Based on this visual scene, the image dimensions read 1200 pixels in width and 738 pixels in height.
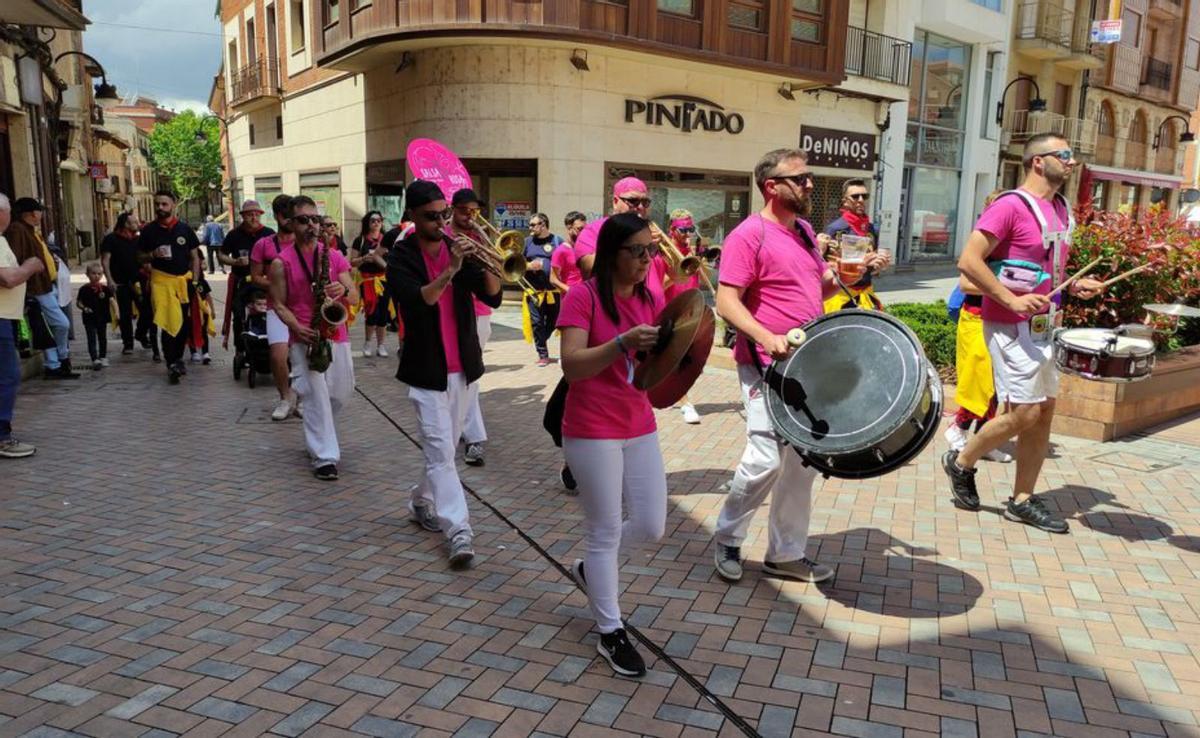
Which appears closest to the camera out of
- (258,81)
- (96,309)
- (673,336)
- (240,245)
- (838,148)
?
(673,336)

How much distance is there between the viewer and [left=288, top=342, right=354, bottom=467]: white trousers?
18.7 feet

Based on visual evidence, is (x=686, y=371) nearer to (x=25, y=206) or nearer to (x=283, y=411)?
(x=283, y=411)

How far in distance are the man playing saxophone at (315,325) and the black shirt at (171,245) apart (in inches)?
162

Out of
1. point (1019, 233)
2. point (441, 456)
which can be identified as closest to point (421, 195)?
point (441, 456)

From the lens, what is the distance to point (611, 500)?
3.23m

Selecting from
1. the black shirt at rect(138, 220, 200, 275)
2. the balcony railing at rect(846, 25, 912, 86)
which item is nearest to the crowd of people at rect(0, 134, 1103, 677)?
the black shirt at rect(138, 220, 200, 275)

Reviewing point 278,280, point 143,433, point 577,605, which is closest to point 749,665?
point 577,605

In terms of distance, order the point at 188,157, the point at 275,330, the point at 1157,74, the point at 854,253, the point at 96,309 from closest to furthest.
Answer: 1. the point at 854,253
2. the point at 275,330
3. the point at 96,309
4. the point at 1157,74
5. the point at 188,157

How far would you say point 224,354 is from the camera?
1121cm

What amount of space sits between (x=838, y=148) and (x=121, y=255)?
1658 centimetres

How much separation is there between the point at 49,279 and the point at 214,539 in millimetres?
4368

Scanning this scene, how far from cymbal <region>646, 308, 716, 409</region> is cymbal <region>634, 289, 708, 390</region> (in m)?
0.18

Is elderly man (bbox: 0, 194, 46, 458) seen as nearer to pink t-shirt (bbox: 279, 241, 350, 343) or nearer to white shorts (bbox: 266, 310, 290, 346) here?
white shorts (bbox: 266, 310, 290, 346)

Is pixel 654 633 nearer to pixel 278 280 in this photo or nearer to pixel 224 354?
pixel 278 280
